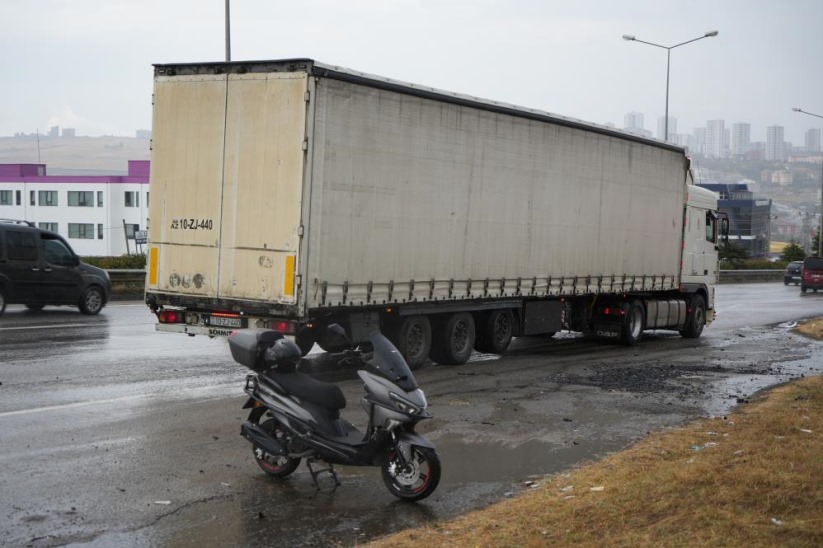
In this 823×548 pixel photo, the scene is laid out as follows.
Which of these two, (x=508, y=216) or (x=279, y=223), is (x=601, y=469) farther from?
(x=508, y=216)

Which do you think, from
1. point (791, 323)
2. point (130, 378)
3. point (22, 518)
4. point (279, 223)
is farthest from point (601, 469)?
point (791, 323)

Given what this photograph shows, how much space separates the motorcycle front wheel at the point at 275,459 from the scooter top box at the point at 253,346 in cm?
50

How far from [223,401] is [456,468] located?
3.66m

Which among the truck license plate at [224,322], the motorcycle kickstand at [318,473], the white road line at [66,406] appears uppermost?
the truck license plate at [224,322]

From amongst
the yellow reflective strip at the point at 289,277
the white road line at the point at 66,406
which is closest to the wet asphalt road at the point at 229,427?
the white road line at the point at 66,406

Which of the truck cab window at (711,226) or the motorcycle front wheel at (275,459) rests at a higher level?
the truck cab window at (711,226)

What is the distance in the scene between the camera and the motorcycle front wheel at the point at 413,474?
24.5ft

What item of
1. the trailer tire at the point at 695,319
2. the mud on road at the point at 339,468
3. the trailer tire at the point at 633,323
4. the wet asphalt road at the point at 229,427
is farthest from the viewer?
the trailer tire at the point at 695,319

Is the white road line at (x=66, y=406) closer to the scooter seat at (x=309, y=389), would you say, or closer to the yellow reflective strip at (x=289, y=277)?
the yellow reflective strip at (x=289, y=277)

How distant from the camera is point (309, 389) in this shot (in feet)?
25.6

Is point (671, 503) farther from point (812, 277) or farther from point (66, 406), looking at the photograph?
point (812, 277)

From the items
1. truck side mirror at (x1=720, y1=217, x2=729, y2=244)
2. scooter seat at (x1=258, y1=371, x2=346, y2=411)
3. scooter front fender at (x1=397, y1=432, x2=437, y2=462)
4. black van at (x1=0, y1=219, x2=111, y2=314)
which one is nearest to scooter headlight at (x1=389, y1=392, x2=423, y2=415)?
scooter front fender at (x1=397, y1=432, x2=437, y2=462)

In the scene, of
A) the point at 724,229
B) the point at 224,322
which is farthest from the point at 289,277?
the point at 724,229

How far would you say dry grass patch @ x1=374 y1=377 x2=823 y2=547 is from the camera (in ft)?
20.4
